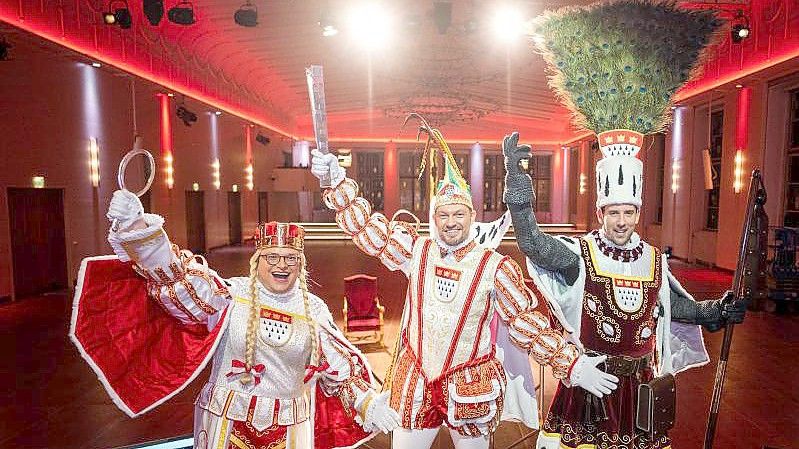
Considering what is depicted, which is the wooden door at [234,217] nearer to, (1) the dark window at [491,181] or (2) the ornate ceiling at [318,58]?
(2) the ornate ceiling at [318,58]

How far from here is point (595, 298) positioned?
2.03m

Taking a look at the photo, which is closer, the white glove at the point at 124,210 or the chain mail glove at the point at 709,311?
the white glove at the point at 124,210

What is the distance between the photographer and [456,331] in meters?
2.06

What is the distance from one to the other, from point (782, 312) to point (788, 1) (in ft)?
15.7

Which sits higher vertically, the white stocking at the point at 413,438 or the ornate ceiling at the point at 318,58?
the ornate ceiling at the point at 318,58

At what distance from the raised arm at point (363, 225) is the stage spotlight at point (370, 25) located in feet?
22.5

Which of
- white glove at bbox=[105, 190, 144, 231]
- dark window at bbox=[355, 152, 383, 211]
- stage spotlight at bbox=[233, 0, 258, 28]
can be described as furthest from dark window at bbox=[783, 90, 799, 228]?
dark window at bbox=[355, 152, 383, 211]

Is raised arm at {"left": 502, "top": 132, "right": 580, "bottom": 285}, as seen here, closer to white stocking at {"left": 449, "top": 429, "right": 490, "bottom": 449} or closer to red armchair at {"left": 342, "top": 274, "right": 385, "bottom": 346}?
white stocking at {"left": 449, "top": 429, "right": 490, "bottom": 449}

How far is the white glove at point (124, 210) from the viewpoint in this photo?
1541 mm

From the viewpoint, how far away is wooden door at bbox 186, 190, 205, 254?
40.8ft

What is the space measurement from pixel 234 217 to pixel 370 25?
907 centimetres

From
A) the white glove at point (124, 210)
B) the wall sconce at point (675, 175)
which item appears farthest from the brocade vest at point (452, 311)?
the wall sconce at point (675, 175)

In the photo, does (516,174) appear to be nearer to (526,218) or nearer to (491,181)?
(526,218)

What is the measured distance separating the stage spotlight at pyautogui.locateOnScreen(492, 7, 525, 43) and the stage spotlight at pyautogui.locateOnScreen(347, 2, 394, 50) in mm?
1862
